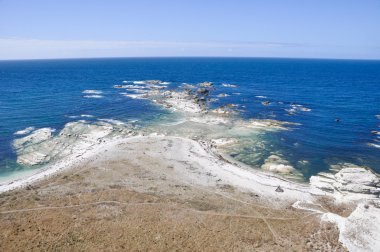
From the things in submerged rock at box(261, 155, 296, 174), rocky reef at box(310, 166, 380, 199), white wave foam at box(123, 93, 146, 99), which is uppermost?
white wave foam at box(123, 93, 146, 99)

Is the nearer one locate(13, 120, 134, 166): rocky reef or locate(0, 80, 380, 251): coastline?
locate(0, 80, 380, 251): coastline

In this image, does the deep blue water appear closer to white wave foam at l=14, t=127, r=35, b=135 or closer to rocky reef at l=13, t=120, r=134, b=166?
white wave foam at l=14, t=127, r=35, b=135

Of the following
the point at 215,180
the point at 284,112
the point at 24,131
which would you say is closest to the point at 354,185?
the point at 215,180

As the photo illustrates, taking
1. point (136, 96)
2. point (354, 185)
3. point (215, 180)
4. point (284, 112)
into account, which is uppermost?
point (136, 96)

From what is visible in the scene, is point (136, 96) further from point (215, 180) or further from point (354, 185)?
point (354, 185)

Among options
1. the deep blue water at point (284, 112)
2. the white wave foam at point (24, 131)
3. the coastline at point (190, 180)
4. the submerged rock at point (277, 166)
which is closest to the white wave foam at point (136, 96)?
the deep blue water at point (284, 112)

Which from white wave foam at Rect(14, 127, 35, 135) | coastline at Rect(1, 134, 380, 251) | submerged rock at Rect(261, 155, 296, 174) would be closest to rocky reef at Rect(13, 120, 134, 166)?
white wave foam at Rect(14, 127, 35, 135)

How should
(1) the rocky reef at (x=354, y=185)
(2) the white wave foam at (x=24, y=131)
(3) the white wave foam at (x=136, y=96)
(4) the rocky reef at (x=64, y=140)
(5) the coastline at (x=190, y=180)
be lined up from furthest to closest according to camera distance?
(3) the white wave foam at (x=136, y=96)
(2) the white wave foam at (x=24, y=131)
(4) the rocky reef at (x=64, y=140)
(1) the rocky reef at (x=354, y=185)
(5) the coastline at (x=190, y=180)

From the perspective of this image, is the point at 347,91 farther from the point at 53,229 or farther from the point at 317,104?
the point at 53,229

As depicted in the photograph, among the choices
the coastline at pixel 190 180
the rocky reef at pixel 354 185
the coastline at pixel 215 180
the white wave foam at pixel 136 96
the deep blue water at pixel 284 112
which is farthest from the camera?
the white wave foam at pixel 136 96

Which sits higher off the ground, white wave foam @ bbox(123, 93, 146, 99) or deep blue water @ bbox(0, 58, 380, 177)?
Answer: white wave foam @ bbox(123, 93, 146, 99)

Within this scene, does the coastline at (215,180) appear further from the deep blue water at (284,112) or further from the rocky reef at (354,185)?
the deep blue water at (284,112)

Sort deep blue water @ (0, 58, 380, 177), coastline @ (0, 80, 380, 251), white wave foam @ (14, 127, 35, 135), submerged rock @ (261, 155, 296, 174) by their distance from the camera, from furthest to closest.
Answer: white wave foam @ (14, 127, 35, 135) → deep blue water @ (0, 58, 380, 177) → submerged rock @ (261, 155, 296, 174) → coastline @ (0, 80, 380, 251)
